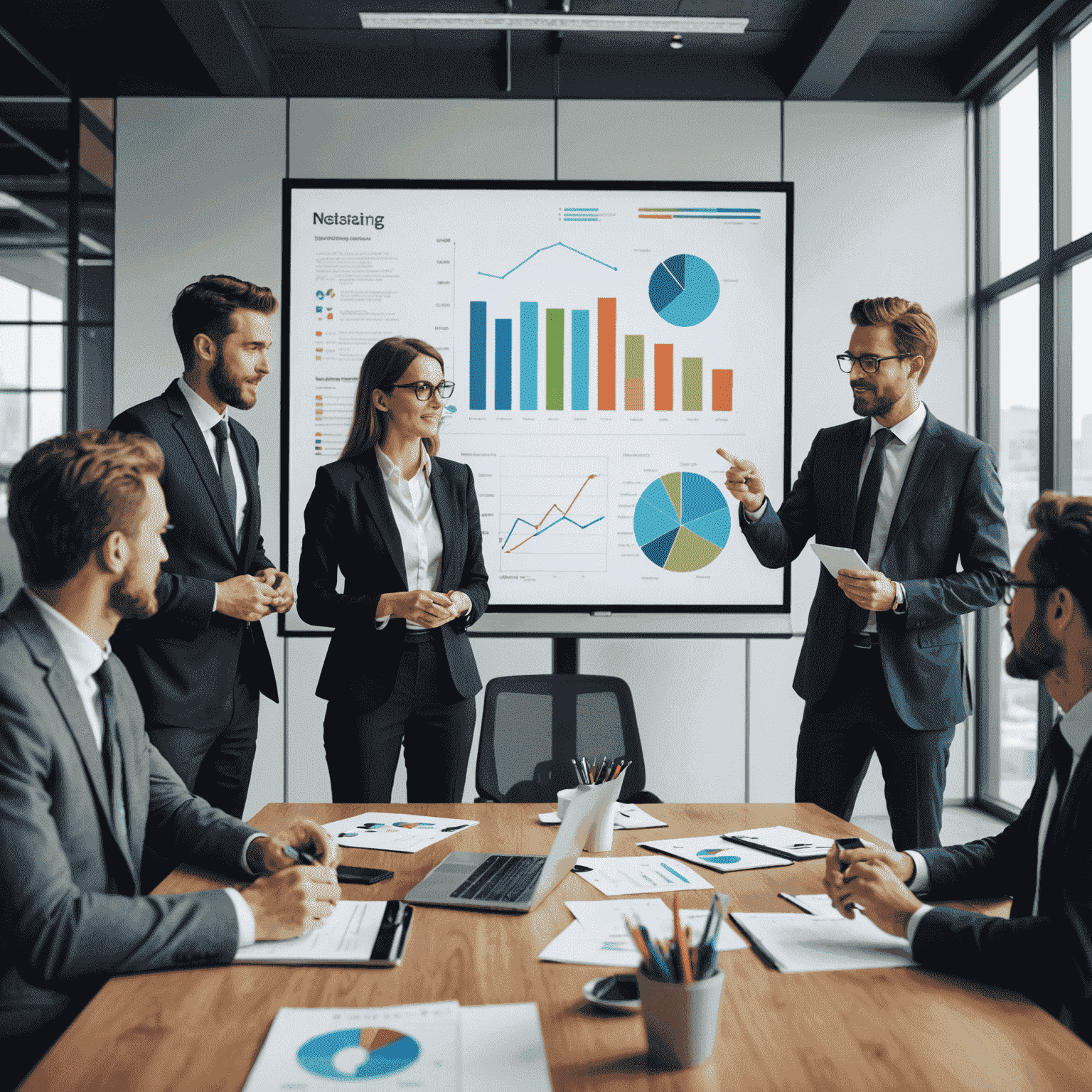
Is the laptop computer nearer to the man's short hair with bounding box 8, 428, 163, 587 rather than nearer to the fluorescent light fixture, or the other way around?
the man's short hair with bounding box 8, 428, 163, 587

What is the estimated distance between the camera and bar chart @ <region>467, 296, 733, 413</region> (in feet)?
13.0

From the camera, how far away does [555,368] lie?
396cm

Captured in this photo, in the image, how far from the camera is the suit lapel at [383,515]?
106 inches

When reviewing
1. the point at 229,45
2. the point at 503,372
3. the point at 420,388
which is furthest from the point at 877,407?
the point at 229,45

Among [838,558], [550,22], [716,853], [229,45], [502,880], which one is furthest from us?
[229,45]

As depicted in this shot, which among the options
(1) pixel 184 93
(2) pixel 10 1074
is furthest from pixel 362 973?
(1) pixel 184 93

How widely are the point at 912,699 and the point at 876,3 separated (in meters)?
2.85

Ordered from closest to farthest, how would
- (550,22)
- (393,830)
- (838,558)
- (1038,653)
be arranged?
(1038,653) → (393,830) → (838,558) → (550,22)

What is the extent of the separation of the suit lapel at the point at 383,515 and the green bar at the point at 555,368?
4.60 ft

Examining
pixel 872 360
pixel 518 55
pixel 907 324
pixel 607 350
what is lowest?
pixel 872 360

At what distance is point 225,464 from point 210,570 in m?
0.31

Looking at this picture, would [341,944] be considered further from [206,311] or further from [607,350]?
[607,350]

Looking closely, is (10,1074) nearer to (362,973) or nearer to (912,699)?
(362,973)

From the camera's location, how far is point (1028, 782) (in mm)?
4316
